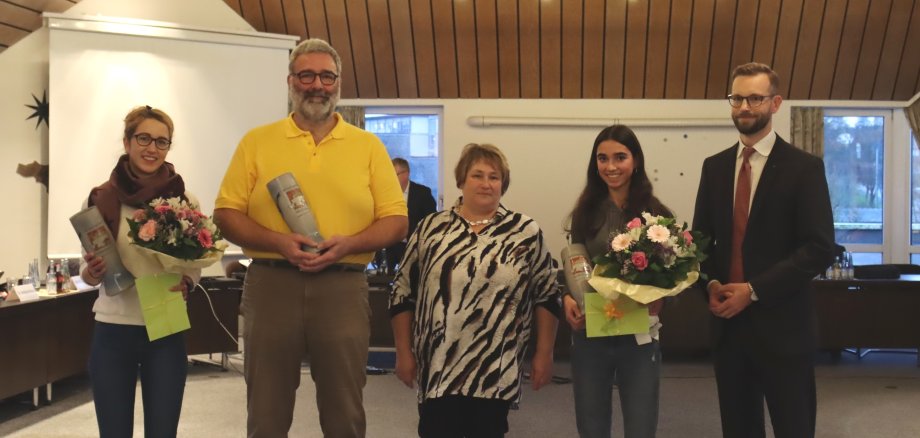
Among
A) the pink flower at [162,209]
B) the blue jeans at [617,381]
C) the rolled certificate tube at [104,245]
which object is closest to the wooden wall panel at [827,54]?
the blue jeans at [617,381]

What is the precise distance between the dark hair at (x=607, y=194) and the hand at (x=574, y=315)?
23cm

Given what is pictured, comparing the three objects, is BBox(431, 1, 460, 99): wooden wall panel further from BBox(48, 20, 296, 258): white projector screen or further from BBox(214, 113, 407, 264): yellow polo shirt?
BBox(214, 113, 407, 264): yellow polo shirt

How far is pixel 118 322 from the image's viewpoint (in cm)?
280

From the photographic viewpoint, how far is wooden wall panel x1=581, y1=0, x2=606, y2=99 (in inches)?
341

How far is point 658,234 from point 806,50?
7190 mm

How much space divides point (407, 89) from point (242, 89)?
1.87 m

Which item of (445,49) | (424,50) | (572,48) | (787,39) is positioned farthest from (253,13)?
(787,39)

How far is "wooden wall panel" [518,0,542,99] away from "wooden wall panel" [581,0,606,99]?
467 millimetres

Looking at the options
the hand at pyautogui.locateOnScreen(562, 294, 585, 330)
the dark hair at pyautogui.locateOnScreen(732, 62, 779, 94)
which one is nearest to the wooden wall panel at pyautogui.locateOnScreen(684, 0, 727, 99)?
the dark hair at pyautogui.locateOnScreen(732, 62, 779, 94)

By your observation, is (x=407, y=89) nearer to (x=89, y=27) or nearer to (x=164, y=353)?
(x=89, y=27)

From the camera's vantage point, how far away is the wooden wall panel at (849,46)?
855 cm

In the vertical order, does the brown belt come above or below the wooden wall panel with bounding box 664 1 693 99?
below

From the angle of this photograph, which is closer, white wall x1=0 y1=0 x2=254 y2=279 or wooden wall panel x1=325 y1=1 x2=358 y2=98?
white wall x1=0 y1=0 x2=254 y2=279

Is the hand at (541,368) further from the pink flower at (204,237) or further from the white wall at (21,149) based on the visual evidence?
the white wall at (21,149)
